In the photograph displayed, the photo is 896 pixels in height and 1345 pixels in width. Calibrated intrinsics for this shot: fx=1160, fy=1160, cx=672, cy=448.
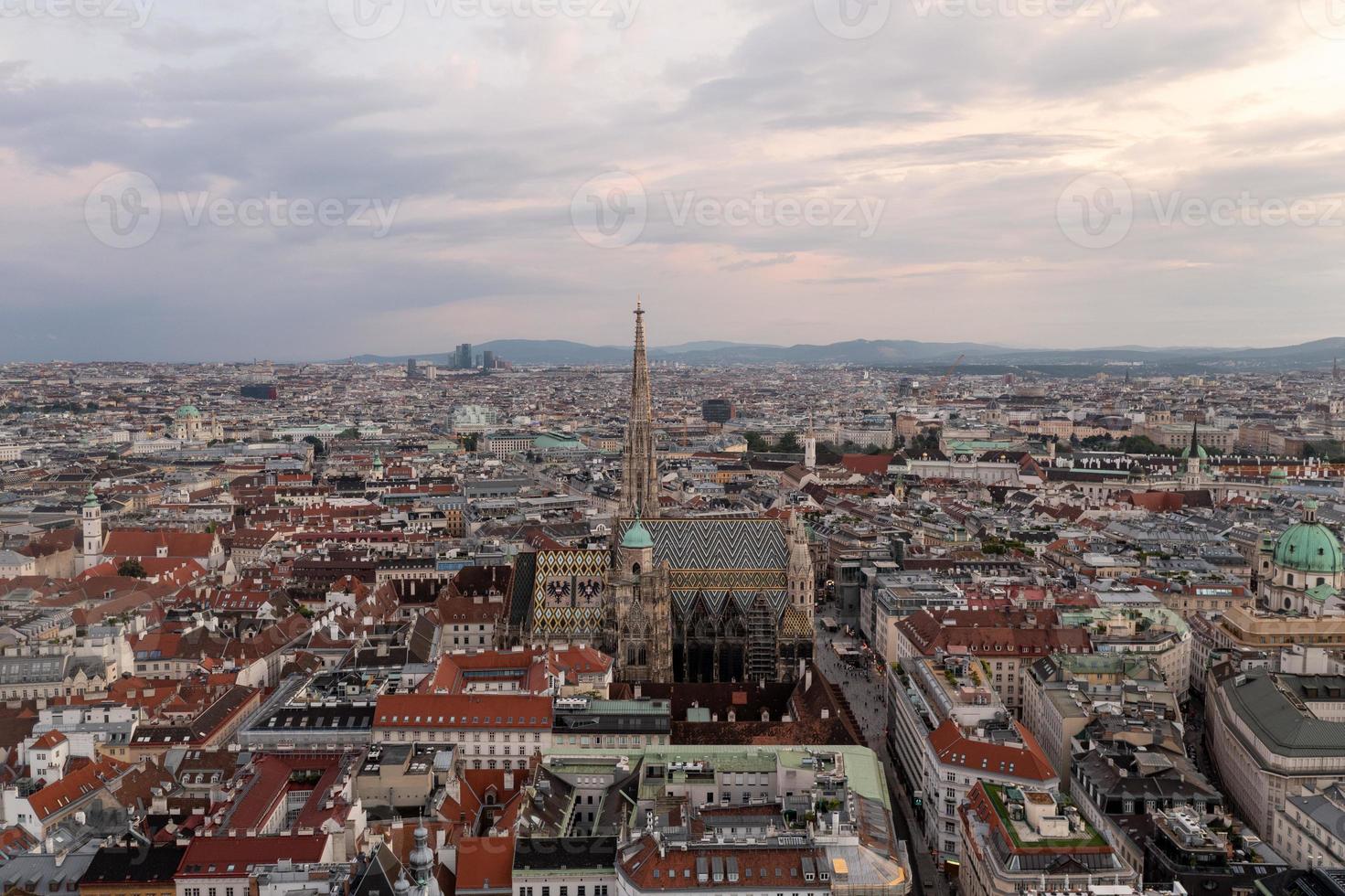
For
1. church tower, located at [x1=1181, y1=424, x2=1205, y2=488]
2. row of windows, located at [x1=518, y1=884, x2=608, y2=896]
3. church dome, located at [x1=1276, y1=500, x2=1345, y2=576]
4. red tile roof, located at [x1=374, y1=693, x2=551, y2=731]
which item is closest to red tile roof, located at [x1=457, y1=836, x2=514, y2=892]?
row of windows, located at [x1=518, y1=884, x2=608, y2=896]

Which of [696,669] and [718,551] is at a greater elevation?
[718,551]

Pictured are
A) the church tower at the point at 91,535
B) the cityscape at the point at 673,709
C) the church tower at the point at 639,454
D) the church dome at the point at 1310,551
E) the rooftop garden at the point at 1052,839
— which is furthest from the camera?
the church tower at the point at 91,535

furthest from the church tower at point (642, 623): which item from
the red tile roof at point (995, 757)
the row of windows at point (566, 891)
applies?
the row of windows at point (566, 891)

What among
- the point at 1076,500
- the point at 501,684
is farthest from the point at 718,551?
the point at 1076,500

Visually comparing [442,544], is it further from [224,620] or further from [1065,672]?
[1065,672]

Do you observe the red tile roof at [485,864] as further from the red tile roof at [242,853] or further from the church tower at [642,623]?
the church tower at [642,623]

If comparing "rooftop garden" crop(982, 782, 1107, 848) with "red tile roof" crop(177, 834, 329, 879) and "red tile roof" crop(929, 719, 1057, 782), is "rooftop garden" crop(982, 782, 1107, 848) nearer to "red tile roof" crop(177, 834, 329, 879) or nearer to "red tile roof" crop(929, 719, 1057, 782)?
"red tile roof" crop(929, 719, 1057, 782)

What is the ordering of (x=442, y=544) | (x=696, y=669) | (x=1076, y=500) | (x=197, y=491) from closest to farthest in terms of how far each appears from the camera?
(x=696, y=669) < (x=442, y=544) < (x=1076, y=500) < (x=197, y=491)
